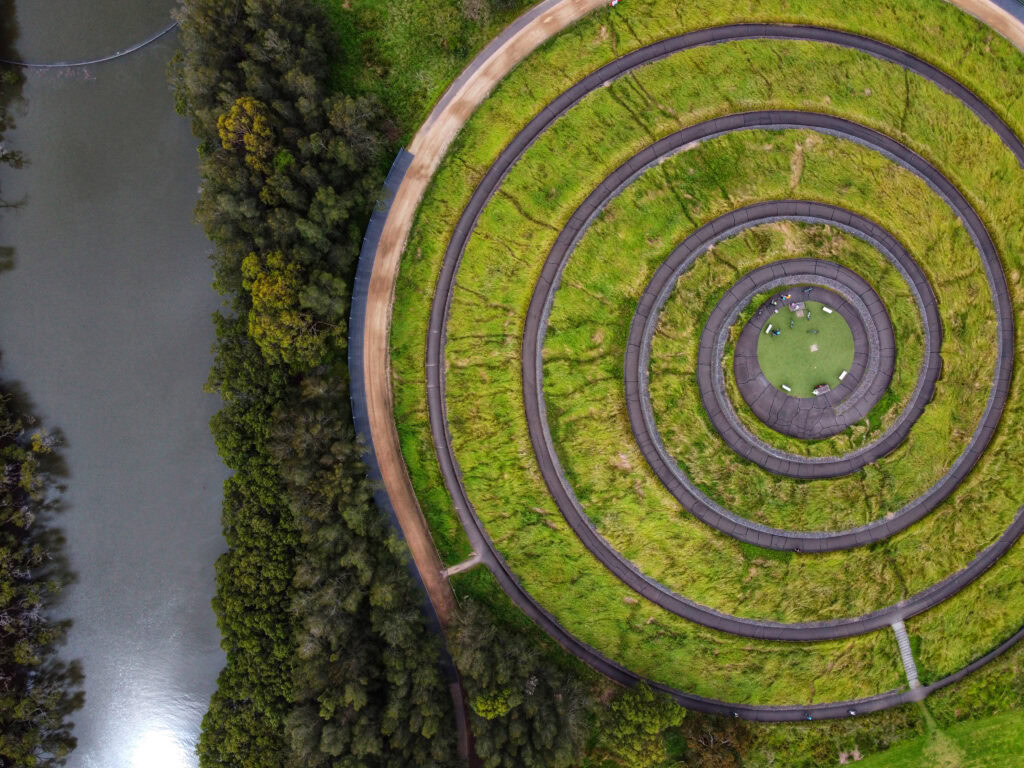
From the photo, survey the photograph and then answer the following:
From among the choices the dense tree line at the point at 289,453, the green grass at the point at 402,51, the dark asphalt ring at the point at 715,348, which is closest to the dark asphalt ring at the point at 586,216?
the dense tree line at the point at 289,453

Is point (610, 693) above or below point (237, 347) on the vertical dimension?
below

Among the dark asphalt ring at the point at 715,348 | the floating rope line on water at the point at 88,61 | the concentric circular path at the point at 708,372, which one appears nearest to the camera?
the dark asphalt ring at the point at 715,348

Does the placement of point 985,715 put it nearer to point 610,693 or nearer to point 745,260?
point 610,693

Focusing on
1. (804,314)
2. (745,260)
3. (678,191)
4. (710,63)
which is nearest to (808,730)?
(804,314)

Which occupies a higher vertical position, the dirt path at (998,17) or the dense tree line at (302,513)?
the dirt path at (998,17)

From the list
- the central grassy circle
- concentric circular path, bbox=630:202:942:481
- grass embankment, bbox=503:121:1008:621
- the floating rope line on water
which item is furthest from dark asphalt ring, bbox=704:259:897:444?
the floating rope line on water

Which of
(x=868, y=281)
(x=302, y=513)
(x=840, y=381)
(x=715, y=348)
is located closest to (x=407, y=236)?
(x=302, y=513)

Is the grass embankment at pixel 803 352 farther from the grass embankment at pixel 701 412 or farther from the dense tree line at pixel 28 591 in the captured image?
the dense tree line at pixel 28 591

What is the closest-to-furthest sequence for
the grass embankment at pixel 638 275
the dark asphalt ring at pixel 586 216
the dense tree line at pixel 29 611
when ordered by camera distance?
the dense tree line at pixel 29 611, the grass embankment at pixel 638 275, the dark asphalt ring at pixel 586 216

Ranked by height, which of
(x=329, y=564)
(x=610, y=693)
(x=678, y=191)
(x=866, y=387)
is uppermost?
(x=678, y=191)
